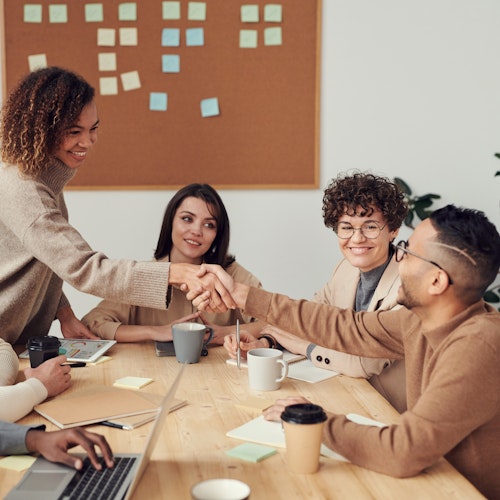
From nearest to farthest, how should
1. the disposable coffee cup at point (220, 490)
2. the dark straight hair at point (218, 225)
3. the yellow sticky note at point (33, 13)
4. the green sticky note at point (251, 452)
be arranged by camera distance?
the disposable coffee cup at point (220, 490), the green sticky note at point (251, 452), the dark straight hair at point (218, 225), the yellow sticky note at point (33, 13)

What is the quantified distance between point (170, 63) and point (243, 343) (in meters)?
1.86

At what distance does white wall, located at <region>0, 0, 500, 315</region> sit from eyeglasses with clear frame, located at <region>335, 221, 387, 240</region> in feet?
3.82

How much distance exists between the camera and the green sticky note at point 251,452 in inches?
48.5

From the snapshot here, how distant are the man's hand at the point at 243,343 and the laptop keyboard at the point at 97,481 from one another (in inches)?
28.7

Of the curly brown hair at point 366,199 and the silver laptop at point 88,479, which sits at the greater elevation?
the curly brown hair at point 366,199

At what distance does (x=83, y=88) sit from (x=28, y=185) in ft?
1.23

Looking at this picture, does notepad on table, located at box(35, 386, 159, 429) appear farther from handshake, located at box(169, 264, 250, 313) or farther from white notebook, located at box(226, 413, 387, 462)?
handshake, located at box(169, 264, 250, 313)

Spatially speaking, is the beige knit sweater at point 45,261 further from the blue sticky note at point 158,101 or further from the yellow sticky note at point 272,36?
the yellow sticky note at point 272,36

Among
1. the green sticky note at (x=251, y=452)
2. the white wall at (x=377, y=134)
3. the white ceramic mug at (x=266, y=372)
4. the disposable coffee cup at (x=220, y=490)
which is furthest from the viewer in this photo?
the white wall at (x=377, y=134)

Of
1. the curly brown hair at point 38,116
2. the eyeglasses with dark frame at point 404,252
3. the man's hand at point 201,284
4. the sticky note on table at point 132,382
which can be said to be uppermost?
the curly brown hair at point 38,116

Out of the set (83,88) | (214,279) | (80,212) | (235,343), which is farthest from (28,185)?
(80,212)

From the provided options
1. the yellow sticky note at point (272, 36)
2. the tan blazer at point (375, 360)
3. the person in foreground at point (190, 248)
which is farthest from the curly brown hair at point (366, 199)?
the yellow sticky note at point (272, 36)

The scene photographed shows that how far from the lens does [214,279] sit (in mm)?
1937

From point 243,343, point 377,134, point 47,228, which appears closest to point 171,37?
point 377,134
